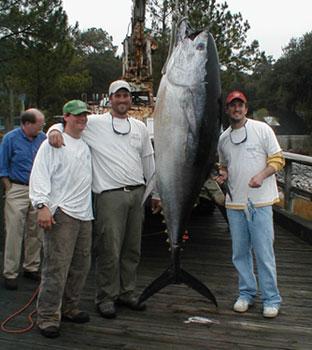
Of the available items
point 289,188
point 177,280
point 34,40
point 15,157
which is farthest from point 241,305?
point 34,40

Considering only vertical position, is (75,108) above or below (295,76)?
below

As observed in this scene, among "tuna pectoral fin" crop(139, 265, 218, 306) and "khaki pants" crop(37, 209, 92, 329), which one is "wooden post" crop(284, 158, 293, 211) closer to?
"tuna pectoral fin" crop(139, 265, 218, 306)

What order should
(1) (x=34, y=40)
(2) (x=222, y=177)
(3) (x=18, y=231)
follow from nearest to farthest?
(2) (x=222, y=177) → (3) (x=18, y=231) → (1) (x=34, y=40)

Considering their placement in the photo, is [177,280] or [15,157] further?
[15,157]

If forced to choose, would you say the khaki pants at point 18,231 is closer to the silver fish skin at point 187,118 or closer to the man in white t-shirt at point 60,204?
the man in white t-shirt at point 60,204

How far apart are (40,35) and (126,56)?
417 inches

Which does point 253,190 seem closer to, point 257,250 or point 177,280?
point 257,250

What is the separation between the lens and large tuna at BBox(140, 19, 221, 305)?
8.67 ft

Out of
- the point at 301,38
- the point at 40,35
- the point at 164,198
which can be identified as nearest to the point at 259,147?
the point at 164,198

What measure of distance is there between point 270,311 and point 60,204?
193cm

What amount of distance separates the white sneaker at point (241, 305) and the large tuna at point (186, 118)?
1.14 metres

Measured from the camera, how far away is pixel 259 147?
3.61m

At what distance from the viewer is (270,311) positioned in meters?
3.58

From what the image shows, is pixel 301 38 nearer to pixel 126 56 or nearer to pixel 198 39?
pixel 126 56
